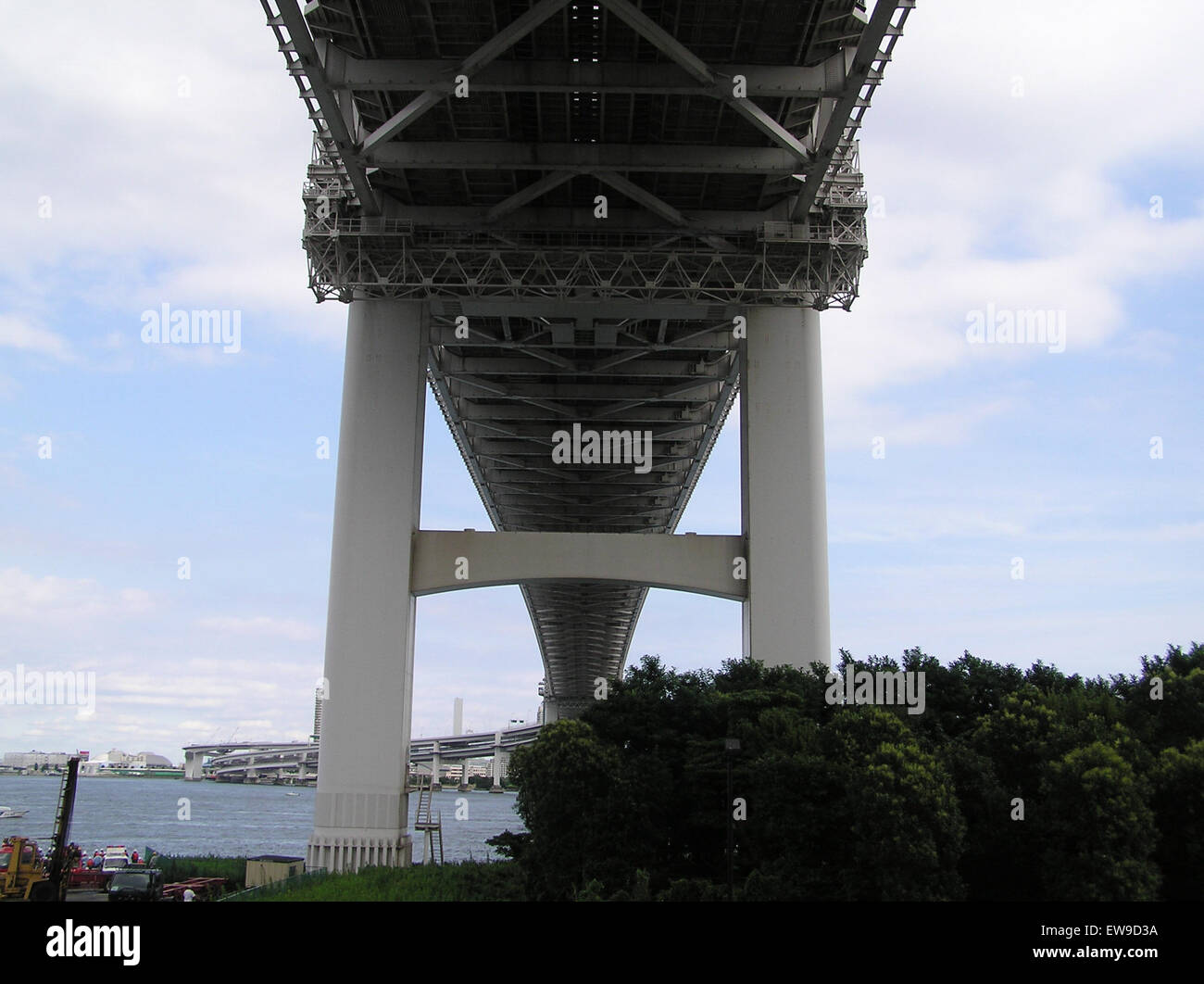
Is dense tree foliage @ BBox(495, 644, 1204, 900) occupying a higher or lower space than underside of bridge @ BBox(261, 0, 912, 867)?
lower

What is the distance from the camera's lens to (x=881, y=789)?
2252 centimetres

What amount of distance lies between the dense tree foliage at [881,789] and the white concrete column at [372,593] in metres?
3.63

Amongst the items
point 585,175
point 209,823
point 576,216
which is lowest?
point 209,823

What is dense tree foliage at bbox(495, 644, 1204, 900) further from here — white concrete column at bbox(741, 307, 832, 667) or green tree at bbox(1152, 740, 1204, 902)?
white concrete column at bbox(741, 307, 832, 667)

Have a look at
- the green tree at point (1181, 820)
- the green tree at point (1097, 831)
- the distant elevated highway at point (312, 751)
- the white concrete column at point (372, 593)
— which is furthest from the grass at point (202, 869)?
the distant elevated highway at point (312, 751)

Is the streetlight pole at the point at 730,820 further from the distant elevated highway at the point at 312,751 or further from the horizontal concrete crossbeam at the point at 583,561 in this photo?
the distant elevated highway at the point at 312,751

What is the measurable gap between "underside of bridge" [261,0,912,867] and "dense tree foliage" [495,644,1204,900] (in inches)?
152

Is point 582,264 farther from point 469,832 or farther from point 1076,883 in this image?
point 469,832

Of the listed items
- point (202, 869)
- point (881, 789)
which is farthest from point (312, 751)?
point (881, 789)

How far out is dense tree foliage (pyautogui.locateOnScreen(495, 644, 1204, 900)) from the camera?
22.1 metres

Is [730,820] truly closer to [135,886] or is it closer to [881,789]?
[881,789]

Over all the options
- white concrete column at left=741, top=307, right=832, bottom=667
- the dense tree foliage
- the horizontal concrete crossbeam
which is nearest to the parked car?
the dense tree foliage

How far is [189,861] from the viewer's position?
39750 millimetres

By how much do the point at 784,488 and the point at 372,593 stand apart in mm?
11410
